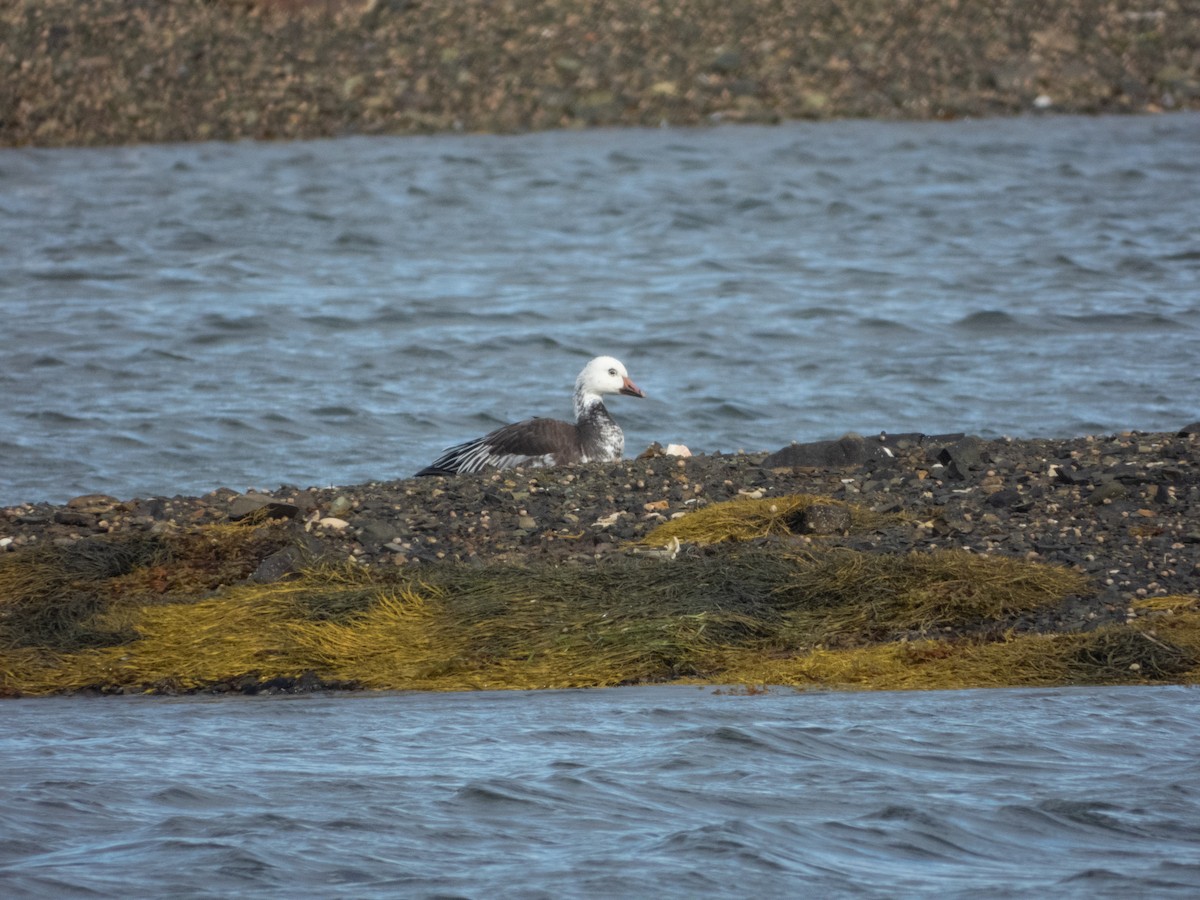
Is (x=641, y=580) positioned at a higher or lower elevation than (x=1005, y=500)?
lower

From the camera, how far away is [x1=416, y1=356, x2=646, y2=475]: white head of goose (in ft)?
41.5

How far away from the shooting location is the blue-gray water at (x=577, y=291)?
1580 centimetres

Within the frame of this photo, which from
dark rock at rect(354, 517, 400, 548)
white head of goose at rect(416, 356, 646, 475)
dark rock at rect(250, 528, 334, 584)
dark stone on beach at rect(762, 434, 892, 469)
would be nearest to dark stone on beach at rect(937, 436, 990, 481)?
dark stone on beach at rect(762, 434, 892, 469)

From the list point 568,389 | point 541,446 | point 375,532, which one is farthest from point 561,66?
point 375,532

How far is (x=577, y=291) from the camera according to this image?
22.4 meters

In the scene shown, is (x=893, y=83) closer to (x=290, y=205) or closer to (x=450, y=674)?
(x=290, y=205)

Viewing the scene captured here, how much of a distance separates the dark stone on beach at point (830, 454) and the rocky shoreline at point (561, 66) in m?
20.0

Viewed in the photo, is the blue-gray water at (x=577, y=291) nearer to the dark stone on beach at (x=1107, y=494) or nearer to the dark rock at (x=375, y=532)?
the dark rock at (x=375, y=532)

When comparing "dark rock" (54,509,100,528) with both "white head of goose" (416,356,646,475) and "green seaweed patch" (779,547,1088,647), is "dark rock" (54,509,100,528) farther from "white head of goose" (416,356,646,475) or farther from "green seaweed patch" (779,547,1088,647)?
"green seaweed patch" (779,547,1088,647)

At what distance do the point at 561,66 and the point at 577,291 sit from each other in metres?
9.20

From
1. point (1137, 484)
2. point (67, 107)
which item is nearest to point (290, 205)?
point (67, 107)

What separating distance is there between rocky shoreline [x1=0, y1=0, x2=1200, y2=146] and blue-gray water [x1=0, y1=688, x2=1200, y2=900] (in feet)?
76.2

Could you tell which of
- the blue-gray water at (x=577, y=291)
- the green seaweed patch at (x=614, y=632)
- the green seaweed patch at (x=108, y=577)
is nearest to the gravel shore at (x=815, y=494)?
A: the green seaweed patch at (x=108, y=577)

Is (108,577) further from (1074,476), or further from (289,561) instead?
(1074,476)
